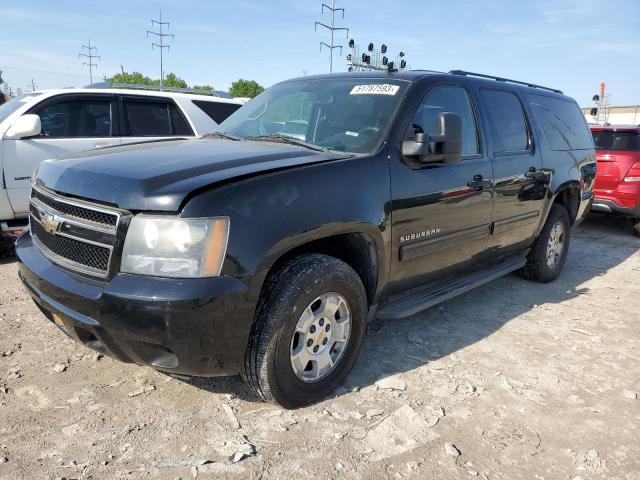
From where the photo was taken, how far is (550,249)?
17.3ft

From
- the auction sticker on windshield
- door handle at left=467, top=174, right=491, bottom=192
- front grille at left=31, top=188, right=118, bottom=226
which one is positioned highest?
the auction sticker on windshield

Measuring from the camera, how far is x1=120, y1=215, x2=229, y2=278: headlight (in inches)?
87.3

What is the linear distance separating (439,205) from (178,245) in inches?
71.6

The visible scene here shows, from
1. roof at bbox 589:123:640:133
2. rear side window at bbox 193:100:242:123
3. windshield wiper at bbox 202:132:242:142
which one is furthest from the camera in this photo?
roof at bbox 589:123:640:133

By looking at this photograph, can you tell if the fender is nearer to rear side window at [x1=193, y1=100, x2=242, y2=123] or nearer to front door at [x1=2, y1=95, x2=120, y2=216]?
front door at [x1=2, y1=95, x2=120, y2=216]

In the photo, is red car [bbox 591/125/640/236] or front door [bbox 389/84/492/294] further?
red car [bbox 591/125/640/236]

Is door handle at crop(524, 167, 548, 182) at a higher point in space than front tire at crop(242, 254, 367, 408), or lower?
higher

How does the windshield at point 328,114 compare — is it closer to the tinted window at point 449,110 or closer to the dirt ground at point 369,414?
the tinted window at point 449,110

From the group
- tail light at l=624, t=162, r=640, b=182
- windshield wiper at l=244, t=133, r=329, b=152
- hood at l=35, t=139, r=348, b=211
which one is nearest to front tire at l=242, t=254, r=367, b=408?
hood at l=35, t=139, r=348, b=211

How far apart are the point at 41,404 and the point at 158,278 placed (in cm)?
116

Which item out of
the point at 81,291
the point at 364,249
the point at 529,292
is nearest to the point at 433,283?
the point at 364,249

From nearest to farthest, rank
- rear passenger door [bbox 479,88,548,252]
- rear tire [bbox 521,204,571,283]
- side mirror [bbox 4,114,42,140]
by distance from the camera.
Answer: rear passenger door [bbox 479,88,548,252]
rear tire [bbox 521,204,571,283]
side mirror [bbox 4,114,42,140]

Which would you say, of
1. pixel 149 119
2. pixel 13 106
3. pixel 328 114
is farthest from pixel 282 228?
pixel 13 106

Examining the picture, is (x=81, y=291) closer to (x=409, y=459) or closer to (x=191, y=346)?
(x=191, y=346)
